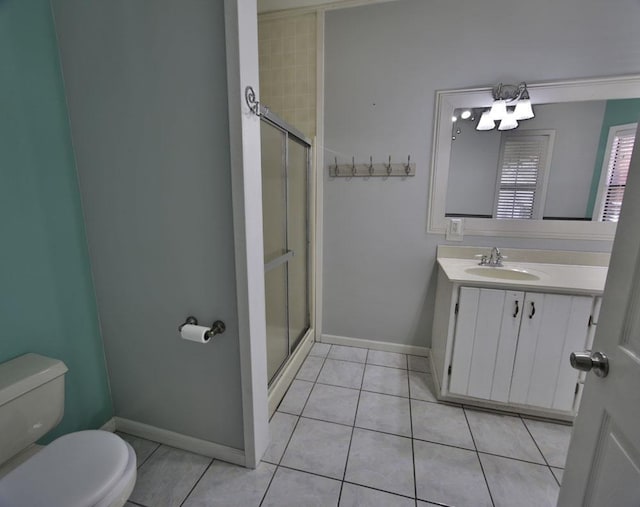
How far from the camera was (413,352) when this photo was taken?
2.41 m

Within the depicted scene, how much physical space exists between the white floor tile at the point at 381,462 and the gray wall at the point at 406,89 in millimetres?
980

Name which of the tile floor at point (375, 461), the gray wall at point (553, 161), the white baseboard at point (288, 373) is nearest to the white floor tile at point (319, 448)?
the tile floor at point (375, 461)

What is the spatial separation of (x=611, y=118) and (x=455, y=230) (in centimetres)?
117

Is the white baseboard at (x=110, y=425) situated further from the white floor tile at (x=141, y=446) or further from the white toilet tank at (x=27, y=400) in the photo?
the white toilet tank at (x=27, y=400)

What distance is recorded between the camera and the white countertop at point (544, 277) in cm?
152

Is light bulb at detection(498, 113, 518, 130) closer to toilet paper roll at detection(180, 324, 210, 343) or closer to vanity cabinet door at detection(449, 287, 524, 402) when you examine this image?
vanity cabinet door at detection(449, 287, 524, 402)

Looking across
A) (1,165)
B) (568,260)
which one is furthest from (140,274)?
(568,260)

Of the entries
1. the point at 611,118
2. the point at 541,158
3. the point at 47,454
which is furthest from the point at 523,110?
the point at 47,454

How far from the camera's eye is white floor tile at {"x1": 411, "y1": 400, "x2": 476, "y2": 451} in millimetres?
1559

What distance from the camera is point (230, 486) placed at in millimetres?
1295

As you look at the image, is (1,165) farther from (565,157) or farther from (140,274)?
(565,157)

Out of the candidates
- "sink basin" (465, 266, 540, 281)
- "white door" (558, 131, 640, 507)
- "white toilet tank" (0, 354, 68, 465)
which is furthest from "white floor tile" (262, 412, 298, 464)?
"sink basin" (465, 266, 540, 281)

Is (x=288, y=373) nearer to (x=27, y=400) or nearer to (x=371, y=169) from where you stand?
(x=27, y=400)

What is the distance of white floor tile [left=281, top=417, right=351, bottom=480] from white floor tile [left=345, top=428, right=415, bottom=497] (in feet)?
0.17
